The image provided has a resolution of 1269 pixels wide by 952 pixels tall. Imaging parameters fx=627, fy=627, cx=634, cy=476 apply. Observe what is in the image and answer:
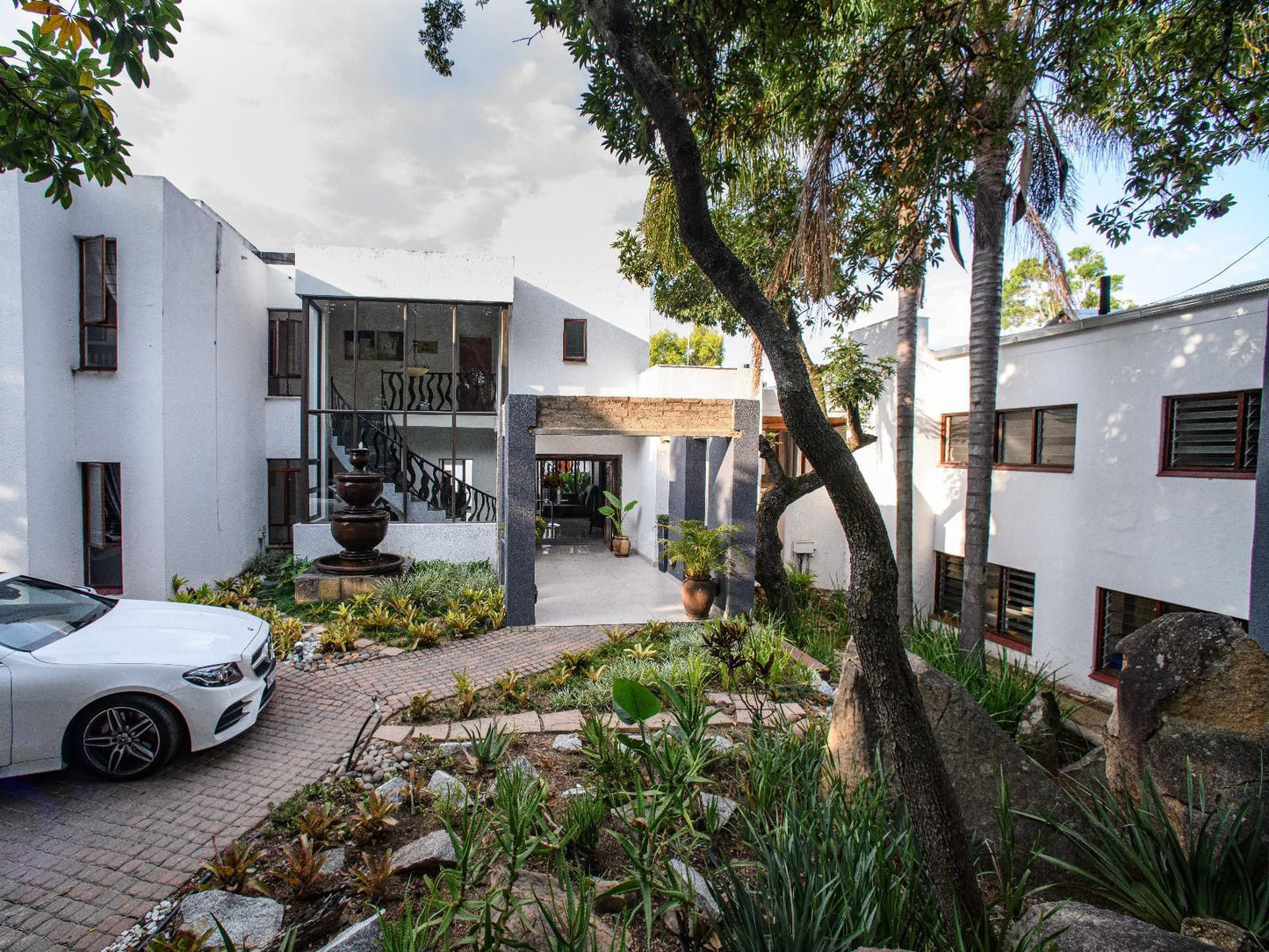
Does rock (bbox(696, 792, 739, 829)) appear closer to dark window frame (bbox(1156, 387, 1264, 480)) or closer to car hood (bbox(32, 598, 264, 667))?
car hood (bbox(32, 598, 264, 667))

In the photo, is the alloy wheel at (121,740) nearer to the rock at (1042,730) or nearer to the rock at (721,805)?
the rock at (721,805)

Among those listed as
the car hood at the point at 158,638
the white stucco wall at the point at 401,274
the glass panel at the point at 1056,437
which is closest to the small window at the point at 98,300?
the white stucco wall at the point at 401,274

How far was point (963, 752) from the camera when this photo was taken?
12.4 ft

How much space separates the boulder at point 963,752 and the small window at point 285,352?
13384mm

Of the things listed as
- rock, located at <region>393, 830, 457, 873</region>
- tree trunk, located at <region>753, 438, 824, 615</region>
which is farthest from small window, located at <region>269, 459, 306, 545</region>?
rock, located at <region>393, 830, 457, 873</region>

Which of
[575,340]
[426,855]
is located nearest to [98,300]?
[575,340]

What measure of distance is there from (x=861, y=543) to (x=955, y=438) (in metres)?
10.9

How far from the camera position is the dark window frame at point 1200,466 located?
A: 25.1 feet

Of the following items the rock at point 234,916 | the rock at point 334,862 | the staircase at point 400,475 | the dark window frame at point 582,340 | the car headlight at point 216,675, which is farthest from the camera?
the dark window frame at point 582,340

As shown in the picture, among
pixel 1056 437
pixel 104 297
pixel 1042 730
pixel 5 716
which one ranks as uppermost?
pixel 104 297

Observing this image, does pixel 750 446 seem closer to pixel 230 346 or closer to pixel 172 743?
pixel 172 743

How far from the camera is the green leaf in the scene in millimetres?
3447

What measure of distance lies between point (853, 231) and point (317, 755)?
7638mm

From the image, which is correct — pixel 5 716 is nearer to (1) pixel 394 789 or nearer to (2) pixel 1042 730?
(1) pixel 394 789
